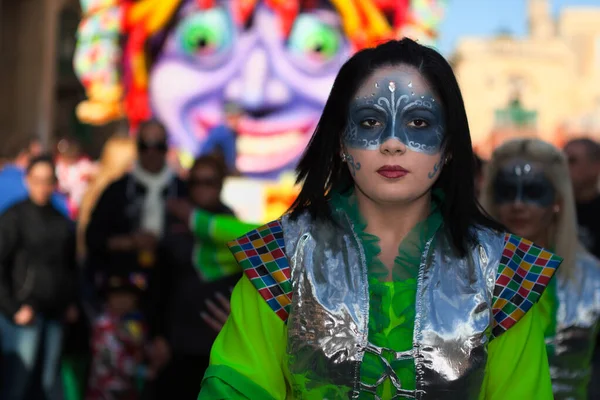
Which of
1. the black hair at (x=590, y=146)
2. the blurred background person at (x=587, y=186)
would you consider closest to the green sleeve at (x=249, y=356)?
the blurred background person at (x=587, y=186)

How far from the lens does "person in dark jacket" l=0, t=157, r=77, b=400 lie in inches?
262

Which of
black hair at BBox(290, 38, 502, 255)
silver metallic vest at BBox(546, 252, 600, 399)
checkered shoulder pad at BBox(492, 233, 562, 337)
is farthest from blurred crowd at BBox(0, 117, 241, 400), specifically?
checkered shoulder pad at BBox(492, 233, 562, 337)

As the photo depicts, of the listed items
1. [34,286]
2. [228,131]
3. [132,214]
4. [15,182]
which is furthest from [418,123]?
[228,131]

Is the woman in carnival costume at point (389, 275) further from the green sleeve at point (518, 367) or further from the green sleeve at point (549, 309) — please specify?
the green sleeve at point (549, 309)

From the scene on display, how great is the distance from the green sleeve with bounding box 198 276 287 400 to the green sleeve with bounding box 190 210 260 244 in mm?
1741

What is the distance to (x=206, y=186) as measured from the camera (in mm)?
5812

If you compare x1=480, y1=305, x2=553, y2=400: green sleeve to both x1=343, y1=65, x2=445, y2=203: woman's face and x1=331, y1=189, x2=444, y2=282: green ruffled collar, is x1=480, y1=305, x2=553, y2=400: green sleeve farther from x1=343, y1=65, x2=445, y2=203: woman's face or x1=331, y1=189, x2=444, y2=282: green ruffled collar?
x1=343, y1=65, x2=445, y2=203: woman's face

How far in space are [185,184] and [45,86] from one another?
Result: 12516mm

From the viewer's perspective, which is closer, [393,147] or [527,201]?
[393,147]

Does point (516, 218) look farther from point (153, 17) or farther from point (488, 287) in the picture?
point (153, 17)

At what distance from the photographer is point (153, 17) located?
409 inches

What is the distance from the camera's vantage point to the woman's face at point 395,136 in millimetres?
2699

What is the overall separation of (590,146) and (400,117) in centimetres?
373

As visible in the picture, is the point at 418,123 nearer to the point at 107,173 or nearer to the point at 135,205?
the point at 135,205
